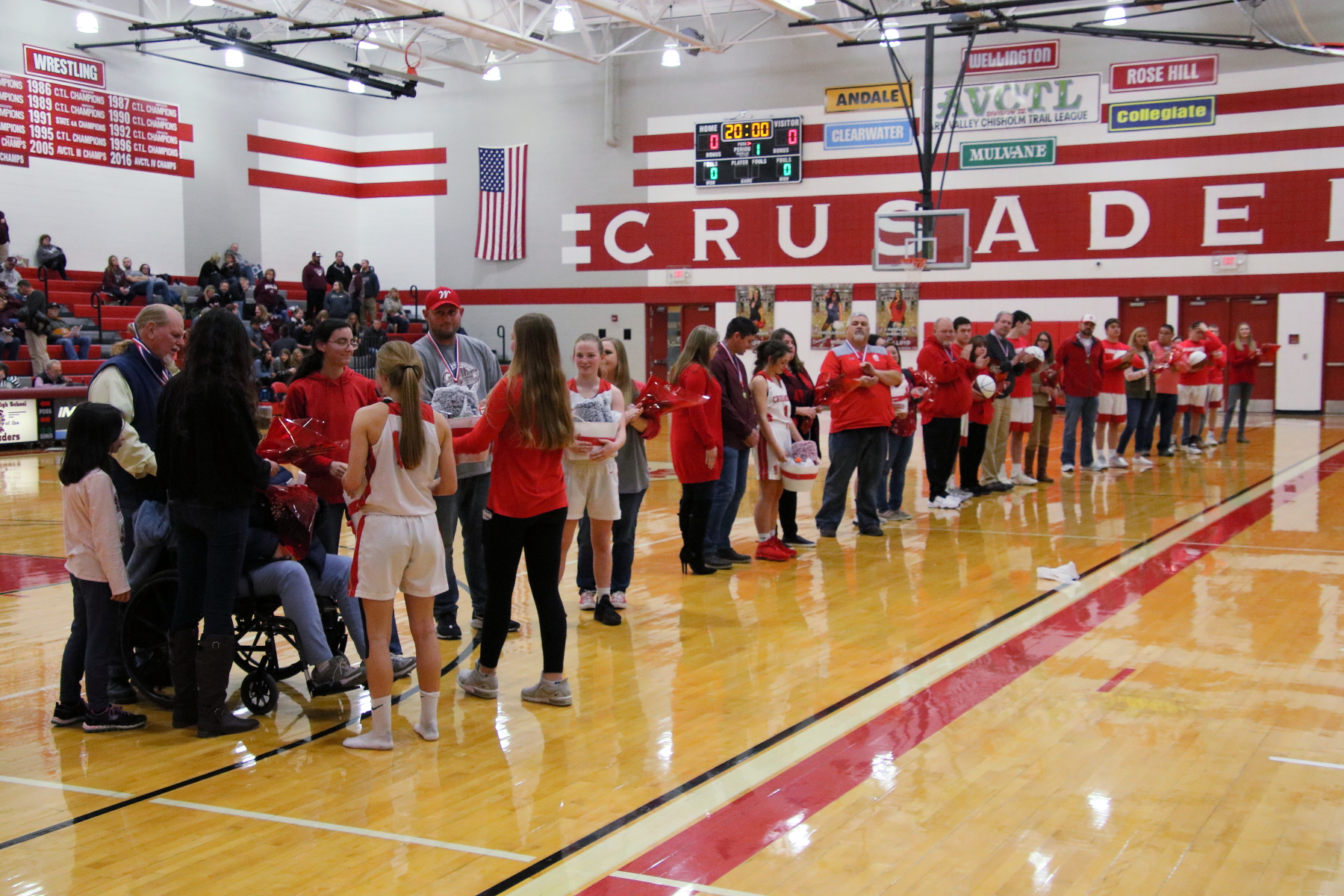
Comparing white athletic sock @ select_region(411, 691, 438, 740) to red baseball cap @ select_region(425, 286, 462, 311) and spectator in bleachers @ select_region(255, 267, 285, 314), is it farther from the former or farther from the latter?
spectator in bleachers @ select_region(255, 267, 285, 314)

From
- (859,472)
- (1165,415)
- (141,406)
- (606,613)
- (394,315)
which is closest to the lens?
(141,406)

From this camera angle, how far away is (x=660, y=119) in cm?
2503

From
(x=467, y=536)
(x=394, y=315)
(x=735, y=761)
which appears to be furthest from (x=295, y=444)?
(x=394, y=315)

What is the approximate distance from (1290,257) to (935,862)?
812 inches

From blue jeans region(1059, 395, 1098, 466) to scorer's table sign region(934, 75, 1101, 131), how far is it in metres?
10.7

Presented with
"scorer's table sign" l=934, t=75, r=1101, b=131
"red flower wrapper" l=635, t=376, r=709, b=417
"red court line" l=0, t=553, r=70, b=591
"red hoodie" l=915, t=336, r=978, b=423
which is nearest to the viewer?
"red flower wrapper" l=635, t=376, r=709, b=417

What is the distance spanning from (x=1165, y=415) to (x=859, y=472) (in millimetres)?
6576

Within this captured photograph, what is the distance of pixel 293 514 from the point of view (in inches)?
187

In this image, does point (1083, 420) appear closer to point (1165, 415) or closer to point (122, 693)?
point (1165, 415)

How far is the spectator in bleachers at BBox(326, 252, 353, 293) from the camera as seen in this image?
2436cm

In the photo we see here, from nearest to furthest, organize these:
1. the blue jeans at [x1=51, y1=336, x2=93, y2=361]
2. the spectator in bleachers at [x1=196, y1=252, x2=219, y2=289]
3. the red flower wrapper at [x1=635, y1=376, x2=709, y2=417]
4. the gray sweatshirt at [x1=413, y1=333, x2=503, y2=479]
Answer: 1. the gray sweatshirt at [x1=413, y1=333, x2=503, y2=479]
2. the red flower wrapper at [x1=635, y1=376, x2=709, y2=417]
3. the blue jeans at [x1=51, y1=336, x2=93, y2=361]
4. the spectator in bleachers at [x1=196, y1=252, x2=219, y2=289]

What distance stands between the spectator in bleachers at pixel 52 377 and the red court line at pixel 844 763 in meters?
14.9

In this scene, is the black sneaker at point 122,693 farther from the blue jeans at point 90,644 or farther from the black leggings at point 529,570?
the black leggings at point 529,570

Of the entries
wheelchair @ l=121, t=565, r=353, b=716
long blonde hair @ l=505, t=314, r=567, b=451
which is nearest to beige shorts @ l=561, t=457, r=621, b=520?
long blonde hair @ l=505, t=314, r=567, b=451
